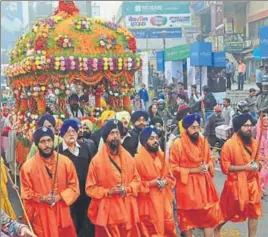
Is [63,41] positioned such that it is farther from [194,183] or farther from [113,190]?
[113,190]

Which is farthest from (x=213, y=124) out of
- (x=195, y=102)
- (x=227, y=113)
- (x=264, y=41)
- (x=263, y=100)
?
(x=195, y=102)

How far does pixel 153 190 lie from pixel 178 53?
17640 millimetres

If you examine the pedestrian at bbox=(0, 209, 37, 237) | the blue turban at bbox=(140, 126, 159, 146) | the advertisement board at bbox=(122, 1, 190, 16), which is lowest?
A: the pedestrian at bbox=(0, 209, 37, 237)

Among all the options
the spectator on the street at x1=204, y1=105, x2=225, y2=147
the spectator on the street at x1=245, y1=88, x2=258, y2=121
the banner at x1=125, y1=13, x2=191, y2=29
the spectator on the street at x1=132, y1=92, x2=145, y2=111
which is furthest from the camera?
the banner at x1=125, y1=13, x2=191, y2=29

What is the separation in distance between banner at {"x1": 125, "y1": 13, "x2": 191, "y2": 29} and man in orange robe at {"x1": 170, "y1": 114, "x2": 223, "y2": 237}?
1842 inches

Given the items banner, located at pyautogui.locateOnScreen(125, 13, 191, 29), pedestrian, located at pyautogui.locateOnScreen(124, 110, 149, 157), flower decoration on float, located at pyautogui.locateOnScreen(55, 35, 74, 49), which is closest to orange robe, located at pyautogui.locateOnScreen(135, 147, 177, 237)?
pedestrian, located at pyautogui.locateOnScreen(124, 110, 149, 157)

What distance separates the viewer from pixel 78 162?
6.09 meters

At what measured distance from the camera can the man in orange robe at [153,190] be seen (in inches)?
223

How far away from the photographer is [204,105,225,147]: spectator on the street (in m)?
11.1

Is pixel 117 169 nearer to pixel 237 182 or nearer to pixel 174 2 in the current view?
pixel 237 182

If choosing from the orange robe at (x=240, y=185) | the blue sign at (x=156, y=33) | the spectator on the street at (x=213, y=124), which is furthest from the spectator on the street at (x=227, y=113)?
the blue sign at (x=156, y=33)

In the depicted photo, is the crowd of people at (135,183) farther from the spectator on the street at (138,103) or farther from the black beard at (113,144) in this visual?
the spectator on the street at (138,103)

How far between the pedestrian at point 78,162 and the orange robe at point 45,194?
27.9 inches

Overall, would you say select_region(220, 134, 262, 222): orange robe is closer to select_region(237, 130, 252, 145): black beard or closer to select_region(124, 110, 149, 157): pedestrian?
select_region(237, 130, 252, 145): black beard
